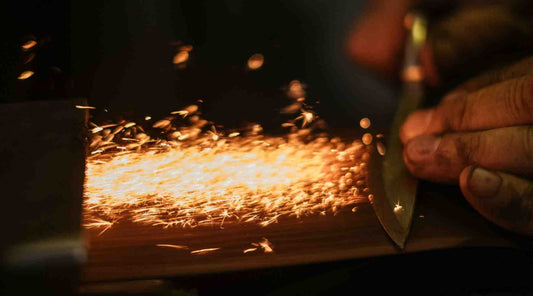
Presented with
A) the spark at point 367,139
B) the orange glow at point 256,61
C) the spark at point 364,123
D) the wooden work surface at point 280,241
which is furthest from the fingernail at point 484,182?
the orange glow at point 256,61

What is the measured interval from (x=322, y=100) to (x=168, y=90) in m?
0.57

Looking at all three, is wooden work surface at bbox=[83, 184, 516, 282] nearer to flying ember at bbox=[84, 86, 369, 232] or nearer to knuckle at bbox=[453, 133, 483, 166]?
flying ember at bbox=[84, 86, 369, 232]

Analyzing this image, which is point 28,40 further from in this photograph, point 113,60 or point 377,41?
point 377,41

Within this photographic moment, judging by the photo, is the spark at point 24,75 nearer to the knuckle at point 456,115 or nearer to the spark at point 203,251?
the spark at point 203,251

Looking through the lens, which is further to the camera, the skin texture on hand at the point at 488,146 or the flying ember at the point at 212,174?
the flying ember at the point at 212,174

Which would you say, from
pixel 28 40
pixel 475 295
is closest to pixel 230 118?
pixel 28 40

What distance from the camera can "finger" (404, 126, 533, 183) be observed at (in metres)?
1.11

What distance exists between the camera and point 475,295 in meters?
1.15

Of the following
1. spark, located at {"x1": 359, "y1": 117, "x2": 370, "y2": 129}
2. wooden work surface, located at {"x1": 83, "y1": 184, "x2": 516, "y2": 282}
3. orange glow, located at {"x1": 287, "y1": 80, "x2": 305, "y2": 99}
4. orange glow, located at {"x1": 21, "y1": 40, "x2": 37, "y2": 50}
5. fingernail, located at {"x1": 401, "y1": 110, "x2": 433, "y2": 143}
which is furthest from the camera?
→ orange glow, located at {"x1": 287, "y1": 80, "x2": 305, "y2": 99}

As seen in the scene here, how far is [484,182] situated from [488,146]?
0.10m

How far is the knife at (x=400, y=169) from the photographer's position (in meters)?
1.17

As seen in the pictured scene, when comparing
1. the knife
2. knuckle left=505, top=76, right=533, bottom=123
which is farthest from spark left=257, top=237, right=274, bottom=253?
knuckle left=505, top=76, right=533, bottom=123

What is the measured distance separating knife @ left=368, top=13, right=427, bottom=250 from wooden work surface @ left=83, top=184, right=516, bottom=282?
0.11 feet

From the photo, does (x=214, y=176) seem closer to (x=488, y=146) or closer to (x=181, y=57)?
(x=181, y=57)
